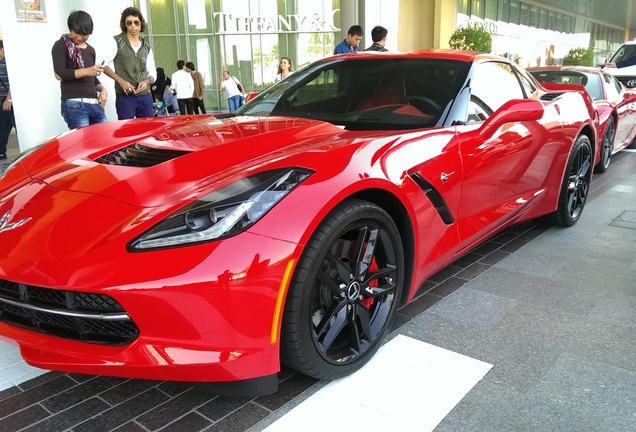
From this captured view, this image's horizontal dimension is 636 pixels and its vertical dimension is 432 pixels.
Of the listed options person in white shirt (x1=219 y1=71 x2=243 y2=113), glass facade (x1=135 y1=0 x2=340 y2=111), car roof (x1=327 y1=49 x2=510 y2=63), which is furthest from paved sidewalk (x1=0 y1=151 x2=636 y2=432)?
glass facade (x1=135 y1=0 x2=340 y2=111)

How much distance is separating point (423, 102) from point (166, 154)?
146cm

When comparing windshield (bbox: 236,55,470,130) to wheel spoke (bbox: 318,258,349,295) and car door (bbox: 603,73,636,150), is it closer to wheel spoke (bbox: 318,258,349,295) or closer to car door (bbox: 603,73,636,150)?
wheel spoke (bbox: 318,258,349,295)

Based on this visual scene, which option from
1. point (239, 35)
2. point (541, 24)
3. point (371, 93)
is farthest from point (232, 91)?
point (541, 24)

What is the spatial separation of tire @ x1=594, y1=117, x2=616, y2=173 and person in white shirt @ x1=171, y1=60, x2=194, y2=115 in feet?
29.5

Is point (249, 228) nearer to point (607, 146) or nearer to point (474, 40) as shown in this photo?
point (607, 146)

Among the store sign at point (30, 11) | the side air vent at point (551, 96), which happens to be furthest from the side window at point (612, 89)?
the store sign at point (30, 11)

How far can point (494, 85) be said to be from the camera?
135 inches

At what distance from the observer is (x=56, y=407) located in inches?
81.8

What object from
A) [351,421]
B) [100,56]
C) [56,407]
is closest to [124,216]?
[56,407]

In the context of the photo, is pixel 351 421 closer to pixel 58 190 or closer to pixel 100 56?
pixel 58 190

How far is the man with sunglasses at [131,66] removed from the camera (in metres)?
5.40

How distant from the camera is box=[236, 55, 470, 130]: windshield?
9.70 feet

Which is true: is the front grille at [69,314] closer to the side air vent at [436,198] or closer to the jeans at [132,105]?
the side air vent at [436,198]

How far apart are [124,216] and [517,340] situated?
1.88 meters
